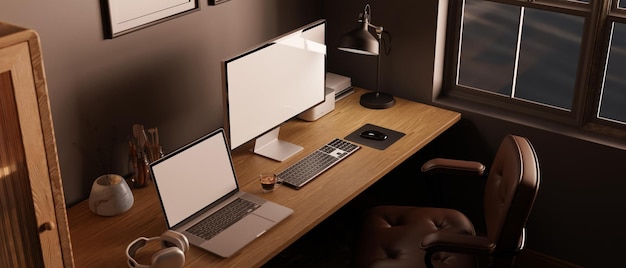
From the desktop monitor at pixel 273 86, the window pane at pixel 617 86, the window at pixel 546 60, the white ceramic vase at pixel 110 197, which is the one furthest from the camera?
the window pane at pixel 617 86

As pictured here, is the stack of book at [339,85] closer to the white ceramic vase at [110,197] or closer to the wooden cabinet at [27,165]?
the white ceramic vase at [110,197]

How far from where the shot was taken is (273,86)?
10.6 ft

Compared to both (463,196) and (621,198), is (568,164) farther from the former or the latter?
(463,196)

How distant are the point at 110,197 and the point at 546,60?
36.3 feet

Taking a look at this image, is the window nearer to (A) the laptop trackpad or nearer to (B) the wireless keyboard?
(B) the wireless keyboard

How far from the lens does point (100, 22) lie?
2896 mm

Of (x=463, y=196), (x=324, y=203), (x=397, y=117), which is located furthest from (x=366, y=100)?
(x=324, y=203)

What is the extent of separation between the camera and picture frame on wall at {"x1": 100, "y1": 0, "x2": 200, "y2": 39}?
Answer: 9.52 feet

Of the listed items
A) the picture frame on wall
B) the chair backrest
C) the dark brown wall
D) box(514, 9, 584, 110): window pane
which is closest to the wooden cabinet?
the dark brown wall

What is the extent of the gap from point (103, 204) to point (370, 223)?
110 centimetres

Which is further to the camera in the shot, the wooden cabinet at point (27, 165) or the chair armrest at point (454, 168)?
the chair armrest at point (454, 168)

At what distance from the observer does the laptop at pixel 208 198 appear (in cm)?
272

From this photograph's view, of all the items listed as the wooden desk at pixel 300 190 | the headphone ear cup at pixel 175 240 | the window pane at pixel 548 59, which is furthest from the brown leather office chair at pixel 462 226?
the window pane at pixel 548 59

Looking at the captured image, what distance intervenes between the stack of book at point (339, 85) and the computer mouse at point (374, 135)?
0.40 meters
